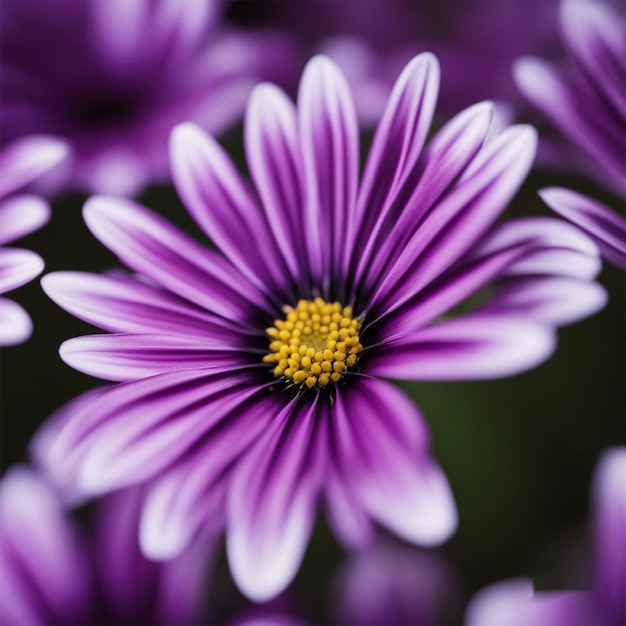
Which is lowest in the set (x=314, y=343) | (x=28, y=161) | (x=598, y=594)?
(x=598, y=594)

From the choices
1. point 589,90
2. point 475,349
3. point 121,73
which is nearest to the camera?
point 475,349

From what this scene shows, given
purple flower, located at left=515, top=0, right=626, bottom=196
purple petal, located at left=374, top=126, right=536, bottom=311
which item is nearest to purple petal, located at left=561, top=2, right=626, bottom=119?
purple flower, located at left=515, top=0, right=626, bottom=196

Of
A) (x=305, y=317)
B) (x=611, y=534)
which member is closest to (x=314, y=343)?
(x=305, y=317)

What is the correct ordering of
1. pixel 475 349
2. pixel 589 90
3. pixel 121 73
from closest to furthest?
pixel 475 349
pixel 589 90
pixel 121 73

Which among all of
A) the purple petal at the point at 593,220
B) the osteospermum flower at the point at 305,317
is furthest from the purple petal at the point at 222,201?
the purple petal at the point at 593,220

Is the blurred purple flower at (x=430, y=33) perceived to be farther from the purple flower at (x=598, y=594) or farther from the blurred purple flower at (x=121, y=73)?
the purple flower at (x=598, y=594)

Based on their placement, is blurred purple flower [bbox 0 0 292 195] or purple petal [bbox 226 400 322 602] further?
blurred purple flower [bbox 0 0 292 195]

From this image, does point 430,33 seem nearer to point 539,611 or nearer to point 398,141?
point 398,141

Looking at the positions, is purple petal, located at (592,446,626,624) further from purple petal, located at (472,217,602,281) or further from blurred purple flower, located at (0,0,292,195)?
blurred purple flower, located at (0,0,292,195)
